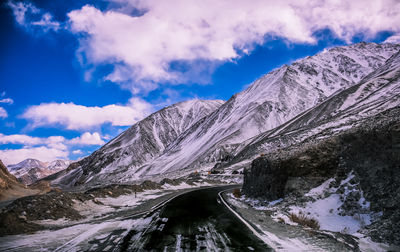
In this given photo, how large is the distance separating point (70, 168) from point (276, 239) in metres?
220

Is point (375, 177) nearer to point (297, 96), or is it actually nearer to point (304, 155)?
point (304, 155)

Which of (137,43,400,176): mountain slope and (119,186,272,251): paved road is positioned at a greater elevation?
(137,43,400,176): mountain slope

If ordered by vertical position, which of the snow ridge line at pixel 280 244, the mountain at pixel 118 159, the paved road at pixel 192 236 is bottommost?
the snow ridge line at pixel 280 244

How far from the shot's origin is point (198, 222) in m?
7.73

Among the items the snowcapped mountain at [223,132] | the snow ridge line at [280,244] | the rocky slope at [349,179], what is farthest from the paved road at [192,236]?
the snowcapped mountain at [223,132]

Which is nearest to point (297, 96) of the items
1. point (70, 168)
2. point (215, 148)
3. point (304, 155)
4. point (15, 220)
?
point (215, 148)

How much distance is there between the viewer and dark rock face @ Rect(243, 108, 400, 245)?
22.8 ft

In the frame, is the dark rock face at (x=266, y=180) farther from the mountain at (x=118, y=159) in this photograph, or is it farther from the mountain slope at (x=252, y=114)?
the mountain at (x=118, y=159)

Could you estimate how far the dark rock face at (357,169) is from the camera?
6941 mm

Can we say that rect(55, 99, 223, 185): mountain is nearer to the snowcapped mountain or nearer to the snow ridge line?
the snowcapped mountain

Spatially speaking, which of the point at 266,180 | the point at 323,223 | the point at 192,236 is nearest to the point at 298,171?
the point at 266,180

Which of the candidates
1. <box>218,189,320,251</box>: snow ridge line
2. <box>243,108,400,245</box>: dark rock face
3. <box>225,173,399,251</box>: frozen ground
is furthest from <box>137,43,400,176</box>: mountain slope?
<box>218,189,320,251</box>: snow ridge line

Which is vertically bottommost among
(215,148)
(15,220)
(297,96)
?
(15,220)

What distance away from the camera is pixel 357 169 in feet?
31.0
